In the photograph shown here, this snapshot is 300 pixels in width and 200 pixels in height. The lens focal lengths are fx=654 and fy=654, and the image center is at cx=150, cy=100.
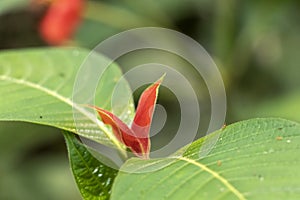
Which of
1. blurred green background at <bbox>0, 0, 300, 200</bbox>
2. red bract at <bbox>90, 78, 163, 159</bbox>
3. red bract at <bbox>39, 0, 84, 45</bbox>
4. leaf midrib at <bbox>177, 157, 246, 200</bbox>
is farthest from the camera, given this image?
red bract at <bbox>39, 0, 84, 45</bbox>

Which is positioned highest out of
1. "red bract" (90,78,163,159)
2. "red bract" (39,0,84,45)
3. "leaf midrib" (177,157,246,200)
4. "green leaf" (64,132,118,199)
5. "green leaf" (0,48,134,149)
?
"red bract" (39,0,84,45)

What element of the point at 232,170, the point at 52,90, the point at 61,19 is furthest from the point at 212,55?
the point at 232,170

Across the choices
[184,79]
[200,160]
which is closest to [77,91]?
[200,160]

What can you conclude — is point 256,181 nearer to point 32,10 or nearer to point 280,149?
point 280,149

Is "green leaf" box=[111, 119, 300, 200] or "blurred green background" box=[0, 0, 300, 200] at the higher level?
"blurred green background" box=[0, 0, 300, 200]

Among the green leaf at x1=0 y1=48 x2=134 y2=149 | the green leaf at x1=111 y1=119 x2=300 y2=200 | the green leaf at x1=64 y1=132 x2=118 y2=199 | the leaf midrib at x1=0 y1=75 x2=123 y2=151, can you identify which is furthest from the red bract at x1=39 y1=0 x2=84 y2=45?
the green leaf at x1=111 y1=119 x2=300 y2=200

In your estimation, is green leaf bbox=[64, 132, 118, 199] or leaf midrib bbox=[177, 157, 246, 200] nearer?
leaf midrib bbox=[177, 157, 246, 200]

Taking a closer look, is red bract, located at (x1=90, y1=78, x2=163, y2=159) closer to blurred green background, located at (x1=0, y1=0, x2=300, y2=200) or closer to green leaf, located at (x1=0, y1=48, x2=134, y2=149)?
green leaf, located at (x1=0, y1=48, x2=134, y2=149)

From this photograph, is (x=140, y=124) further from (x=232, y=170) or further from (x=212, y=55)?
(x=212, y=55)

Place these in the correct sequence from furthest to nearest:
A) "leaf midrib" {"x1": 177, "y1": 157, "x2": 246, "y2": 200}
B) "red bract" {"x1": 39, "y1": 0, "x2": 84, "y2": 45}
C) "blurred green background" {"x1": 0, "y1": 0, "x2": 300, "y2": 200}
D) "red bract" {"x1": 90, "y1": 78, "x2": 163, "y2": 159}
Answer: "red bract" {"x1": 39, "y1": 0, "x2": 84, "y2": 45}
"blurred green background" {"x1": 0, "y1": 0, "x2": 300, "y2": 200}
"red bract" {"x1": 90, "y1": 78, "x2": 163, "y2": 159}
"leaf midrib" {"x1": 177, "y1": 157, "x2": 246, "y2": 200}
